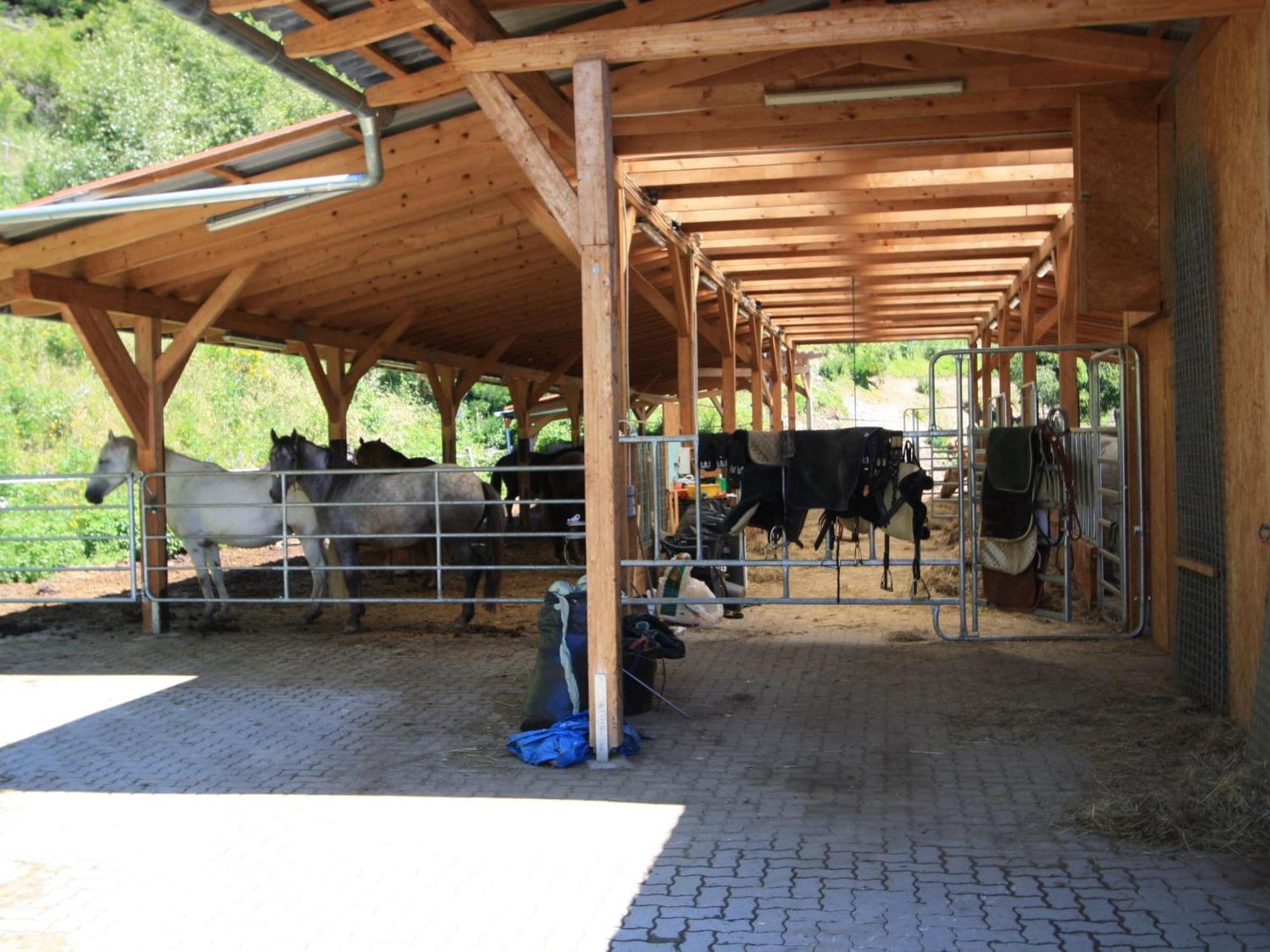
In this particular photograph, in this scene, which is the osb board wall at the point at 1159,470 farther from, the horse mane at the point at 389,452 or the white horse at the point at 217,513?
the horse mane at the point at 389,452

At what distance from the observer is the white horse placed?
33.2 feet

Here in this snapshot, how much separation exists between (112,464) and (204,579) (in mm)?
1599

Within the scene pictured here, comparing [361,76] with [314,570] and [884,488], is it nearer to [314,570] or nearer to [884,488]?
[884,488]

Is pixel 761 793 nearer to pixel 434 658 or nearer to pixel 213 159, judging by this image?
pixel 434 658

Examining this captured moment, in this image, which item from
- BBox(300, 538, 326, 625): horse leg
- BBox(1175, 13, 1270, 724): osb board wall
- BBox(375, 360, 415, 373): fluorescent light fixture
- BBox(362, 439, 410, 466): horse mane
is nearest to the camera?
BBox(1175, 13, 1270, 724): osb board wall

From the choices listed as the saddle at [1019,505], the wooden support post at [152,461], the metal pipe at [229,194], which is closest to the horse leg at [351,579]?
the wooden support post at [152,461]

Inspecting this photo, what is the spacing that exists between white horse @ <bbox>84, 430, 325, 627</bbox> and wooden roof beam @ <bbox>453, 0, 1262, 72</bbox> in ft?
18.3

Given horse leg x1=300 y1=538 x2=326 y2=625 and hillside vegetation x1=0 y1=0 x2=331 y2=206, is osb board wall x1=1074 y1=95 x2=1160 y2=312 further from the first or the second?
hillside vegetation x1=0 y1=0 x2=331 y2=206

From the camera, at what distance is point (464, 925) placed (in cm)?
348

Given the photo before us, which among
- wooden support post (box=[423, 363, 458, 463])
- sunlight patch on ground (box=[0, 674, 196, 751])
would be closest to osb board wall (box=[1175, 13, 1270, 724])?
sunlight patch on ground (box=[0, 674, 196, 751])

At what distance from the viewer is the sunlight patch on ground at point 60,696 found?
6.41m

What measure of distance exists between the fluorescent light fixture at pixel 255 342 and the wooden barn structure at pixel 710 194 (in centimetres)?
6

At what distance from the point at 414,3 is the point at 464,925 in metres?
3.79

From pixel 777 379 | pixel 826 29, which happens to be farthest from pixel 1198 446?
pixel 777 379
